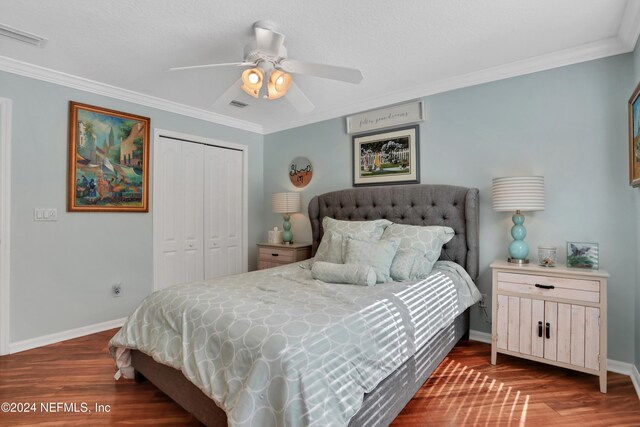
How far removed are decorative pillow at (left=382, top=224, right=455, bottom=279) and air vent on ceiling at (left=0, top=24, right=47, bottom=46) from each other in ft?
9.72

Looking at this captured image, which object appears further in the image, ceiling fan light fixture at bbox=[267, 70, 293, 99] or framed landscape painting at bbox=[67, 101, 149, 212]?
framed landscape painting at bbox=[67, 101, 149, 212]

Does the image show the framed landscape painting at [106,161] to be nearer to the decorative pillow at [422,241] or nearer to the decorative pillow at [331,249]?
the decorative pillow at [331,249]

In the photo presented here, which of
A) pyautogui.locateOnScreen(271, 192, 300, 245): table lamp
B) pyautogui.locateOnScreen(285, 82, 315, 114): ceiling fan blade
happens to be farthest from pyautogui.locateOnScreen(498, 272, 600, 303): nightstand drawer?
pyautogui.locateOnScreen(271, 192, 300, 245): table lamp

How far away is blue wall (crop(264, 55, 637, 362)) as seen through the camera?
228cm

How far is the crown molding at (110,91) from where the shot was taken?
8.69 ft

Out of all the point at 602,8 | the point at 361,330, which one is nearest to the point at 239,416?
the point at 361,330

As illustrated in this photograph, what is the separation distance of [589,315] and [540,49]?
A: 6.36ft

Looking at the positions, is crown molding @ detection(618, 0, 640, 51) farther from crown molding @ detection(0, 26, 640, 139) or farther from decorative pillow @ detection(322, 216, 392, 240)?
decorative pillow @ detection(322, 216, 392, 240)

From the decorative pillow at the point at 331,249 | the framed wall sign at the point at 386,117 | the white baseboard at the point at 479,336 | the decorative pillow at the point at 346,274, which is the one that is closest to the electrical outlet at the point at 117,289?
the decorative pillow at the point at 331,249

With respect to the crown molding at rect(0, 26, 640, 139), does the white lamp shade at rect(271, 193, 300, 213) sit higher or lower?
lower

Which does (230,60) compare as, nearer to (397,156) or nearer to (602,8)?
(397,156)

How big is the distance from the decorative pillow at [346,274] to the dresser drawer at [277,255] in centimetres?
150

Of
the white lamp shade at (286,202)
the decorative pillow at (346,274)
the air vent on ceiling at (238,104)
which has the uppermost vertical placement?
the air vent on ceiling at (238,104)

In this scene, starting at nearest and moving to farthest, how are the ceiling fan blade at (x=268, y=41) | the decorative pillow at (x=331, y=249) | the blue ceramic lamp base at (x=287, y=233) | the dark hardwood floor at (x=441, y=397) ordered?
the dark hardwood floor at (x=441, y=397) → the ceiling fan blade at (x=268, y=41) → the decorative pillow at (x=331, y=249) → the blue ceramic lamp base at (x=287, y=233)
